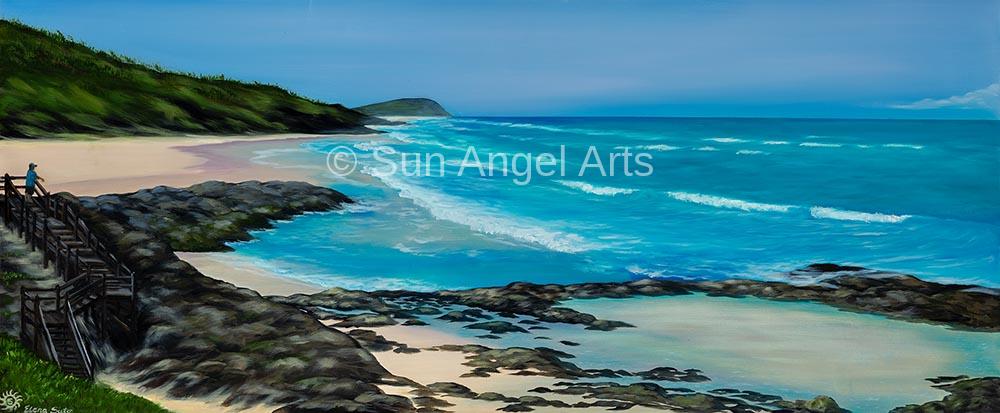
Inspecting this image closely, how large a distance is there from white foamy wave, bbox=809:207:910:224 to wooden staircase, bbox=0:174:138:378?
14061 millimetres

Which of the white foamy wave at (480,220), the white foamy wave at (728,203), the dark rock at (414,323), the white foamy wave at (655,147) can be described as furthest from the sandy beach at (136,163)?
the white foamy wave at (655,147)

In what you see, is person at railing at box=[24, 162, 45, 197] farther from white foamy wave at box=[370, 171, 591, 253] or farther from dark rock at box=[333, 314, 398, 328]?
white foamy wave at box=[370, 171, 591, 253]

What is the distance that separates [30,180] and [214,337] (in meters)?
4.60

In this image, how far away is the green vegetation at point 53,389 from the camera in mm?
9875

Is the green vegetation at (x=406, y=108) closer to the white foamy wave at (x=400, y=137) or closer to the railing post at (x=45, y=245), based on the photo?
the white foamy wave at (x=400, y=137)

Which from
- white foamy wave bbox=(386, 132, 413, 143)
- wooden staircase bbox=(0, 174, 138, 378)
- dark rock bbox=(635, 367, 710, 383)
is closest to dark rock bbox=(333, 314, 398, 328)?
wooden staircase bbox=(0, 174, 138, 378)

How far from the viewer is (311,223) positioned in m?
17.8

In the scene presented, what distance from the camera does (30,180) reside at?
1466 centimetres

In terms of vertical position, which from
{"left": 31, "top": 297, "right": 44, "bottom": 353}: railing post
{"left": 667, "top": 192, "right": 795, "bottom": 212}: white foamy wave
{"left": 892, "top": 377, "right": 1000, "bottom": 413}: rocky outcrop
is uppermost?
{"left": 667, "top": 192, "right": 795, "bottom": 212}: white foamy wave

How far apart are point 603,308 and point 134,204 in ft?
25.1

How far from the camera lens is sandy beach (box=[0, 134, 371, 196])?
15797mm

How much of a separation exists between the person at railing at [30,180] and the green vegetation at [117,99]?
182 centimetres

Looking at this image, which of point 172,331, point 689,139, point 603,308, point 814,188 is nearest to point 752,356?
point 603,308

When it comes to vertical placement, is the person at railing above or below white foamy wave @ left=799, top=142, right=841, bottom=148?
above
